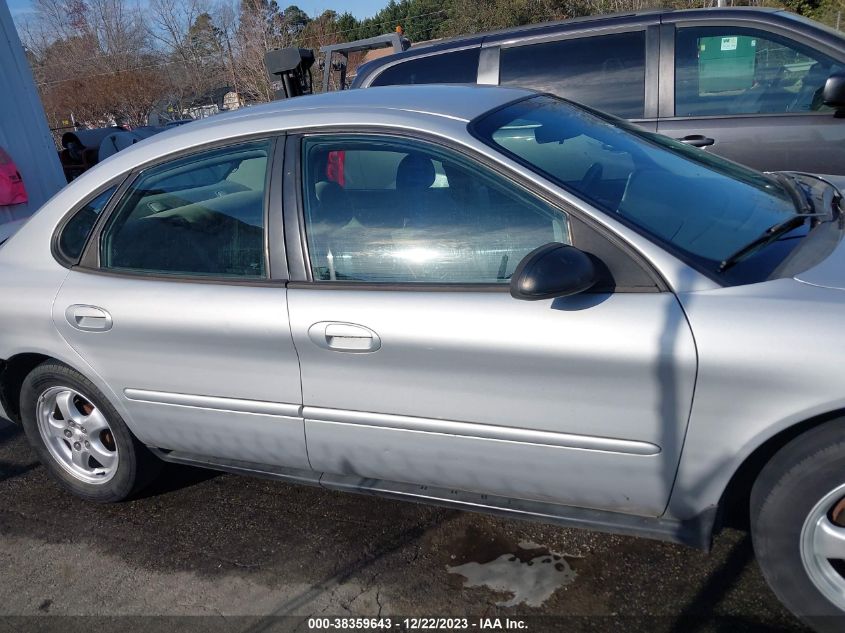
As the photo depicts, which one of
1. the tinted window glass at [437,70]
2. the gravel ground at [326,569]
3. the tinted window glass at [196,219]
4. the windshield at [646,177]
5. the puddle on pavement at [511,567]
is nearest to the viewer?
the windshield at [646,177]

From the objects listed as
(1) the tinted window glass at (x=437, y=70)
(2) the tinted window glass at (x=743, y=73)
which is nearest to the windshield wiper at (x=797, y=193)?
(2) the tinted window glass at (x=743, y=73)

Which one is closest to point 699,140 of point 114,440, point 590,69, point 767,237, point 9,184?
point 590,69

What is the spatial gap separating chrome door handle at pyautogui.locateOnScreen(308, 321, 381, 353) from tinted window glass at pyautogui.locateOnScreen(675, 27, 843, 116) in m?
3.22

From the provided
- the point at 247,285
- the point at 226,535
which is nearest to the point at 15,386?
the point at 226,535

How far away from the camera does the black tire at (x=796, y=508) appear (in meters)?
2.12

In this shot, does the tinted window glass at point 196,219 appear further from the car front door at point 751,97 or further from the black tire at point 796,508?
the car front door at point 751,97

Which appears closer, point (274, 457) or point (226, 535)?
point (274, 457)

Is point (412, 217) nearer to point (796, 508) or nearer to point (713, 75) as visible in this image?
point (796, 508)

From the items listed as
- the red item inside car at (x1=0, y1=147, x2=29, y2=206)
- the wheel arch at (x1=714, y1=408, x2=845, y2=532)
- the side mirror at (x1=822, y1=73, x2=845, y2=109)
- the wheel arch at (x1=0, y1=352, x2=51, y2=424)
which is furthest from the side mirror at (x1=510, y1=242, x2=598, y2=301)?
the red item inside car at (x1=0, y1=147, x2=29, y2=206)

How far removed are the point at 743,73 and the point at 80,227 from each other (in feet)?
12.9

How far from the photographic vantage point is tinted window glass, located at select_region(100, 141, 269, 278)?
2.91 m

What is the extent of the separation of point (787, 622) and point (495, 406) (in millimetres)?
1124

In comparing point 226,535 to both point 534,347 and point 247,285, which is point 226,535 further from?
point 534,347

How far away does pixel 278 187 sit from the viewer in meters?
2.82
